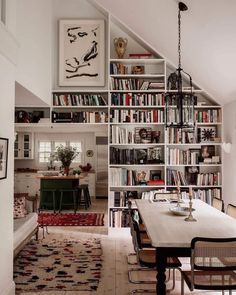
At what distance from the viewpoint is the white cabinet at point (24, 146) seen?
1141cm

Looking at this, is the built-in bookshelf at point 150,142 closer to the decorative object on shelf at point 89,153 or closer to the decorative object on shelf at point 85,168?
the decorative object on shelf at point 85,168

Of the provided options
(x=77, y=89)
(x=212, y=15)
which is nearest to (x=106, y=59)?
(x=77, y=89)

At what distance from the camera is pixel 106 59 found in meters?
6.74

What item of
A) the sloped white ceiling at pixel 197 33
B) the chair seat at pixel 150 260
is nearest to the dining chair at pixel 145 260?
the chair seat at pixel 150 260

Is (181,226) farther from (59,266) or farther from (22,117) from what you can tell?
(22,117)

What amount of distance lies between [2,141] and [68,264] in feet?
7.02

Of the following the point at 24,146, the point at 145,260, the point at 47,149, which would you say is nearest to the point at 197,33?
the point at 145,260

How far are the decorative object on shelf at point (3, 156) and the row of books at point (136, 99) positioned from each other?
3.41 m

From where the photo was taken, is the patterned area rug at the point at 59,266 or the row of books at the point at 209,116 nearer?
the patterned area rug at the point at 59,266

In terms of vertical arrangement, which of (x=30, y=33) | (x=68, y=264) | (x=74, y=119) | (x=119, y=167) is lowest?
(x=68, y=264)

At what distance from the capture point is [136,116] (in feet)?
21.5

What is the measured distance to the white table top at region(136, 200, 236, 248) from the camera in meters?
2.91

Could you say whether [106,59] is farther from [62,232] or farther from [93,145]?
[93,145]

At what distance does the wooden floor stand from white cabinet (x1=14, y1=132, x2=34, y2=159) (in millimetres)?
5055
